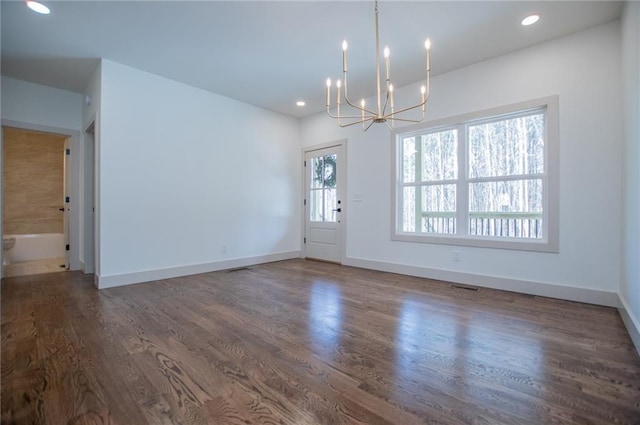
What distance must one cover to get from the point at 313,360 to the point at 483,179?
3079 mm

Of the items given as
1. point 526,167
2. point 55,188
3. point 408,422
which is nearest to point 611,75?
point 526,167

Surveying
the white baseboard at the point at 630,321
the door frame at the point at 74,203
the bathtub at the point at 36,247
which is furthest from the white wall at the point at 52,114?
the white baseboard at the point at 630,321

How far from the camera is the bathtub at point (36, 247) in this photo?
5.32 m

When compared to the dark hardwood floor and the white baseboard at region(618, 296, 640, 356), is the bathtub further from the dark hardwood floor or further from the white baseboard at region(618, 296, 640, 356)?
the white baseboard at region(618, 296, 640, 356)

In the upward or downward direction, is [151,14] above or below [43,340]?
above

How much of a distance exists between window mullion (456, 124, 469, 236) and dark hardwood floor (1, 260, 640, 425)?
97 centimetres

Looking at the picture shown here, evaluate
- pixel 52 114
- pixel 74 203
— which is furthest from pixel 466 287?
pixel 52 114

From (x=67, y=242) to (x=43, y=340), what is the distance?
3173 mm

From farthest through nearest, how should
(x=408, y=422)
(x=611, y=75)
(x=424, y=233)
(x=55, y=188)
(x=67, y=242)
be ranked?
1. (x=55, y=188)
2. (x=67, y=242)
3. (x=424, y=233)
4. (x=611, y=75)
5. (x=408, y=422)

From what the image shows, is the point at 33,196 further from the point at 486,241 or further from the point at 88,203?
the point at 486,241

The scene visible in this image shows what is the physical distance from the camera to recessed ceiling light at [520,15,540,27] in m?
2.70

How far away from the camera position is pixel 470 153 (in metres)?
3.79

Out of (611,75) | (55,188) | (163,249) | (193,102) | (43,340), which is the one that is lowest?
(43,340)

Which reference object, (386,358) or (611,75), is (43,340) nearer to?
(386,358)
